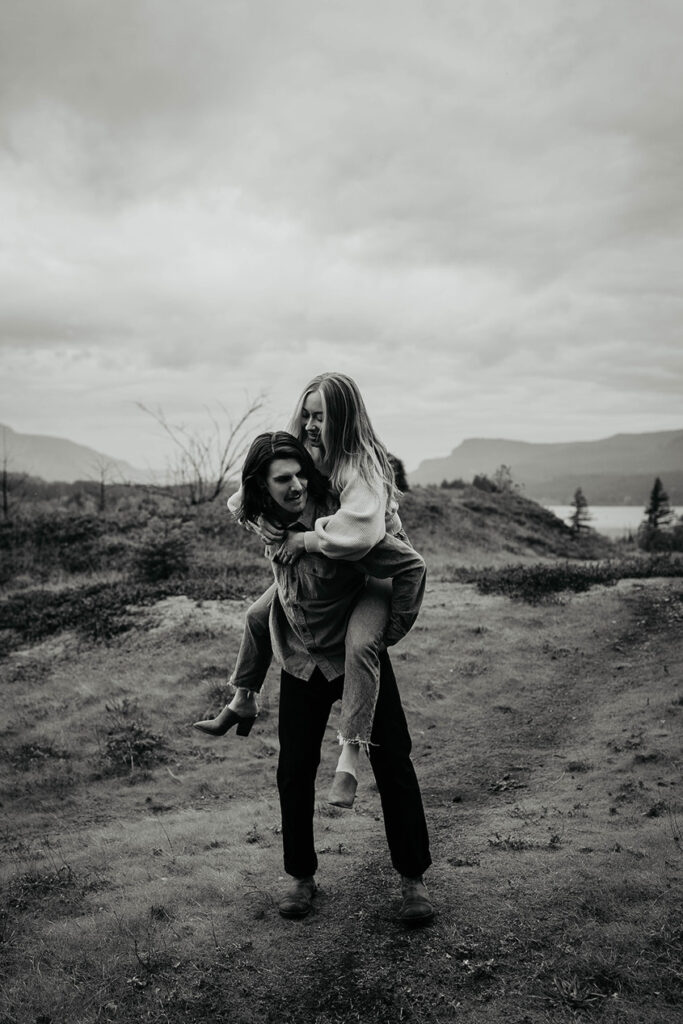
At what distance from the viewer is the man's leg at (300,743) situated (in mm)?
3902

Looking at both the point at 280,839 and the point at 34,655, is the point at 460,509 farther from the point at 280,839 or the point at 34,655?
the point at 280,839

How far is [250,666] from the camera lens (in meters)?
4.24

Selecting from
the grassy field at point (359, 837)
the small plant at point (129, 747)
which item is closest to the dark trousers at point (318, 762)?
the grassy field at point (359, 837)

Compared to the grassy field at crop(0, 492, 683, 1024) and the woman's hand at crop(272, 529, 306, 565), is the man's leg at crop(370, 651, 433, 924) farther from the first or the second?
the woman's hand at crop(272, 529, 306, 565)

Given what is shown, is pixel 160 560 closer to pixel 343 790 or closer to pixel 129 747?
pixel 129 747

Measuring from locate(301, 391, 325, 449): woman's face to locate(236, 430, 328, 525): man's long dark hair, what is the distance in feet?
0.34

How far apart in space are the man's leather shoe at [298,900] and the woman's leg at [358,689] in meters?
0.92

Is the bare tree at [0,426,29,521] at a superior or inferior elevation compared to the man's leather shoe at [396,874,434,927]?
superior

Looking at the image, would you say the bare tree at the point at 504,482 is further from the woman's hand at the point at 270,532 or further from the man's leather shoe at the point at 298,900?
the woman's hand at the point at 270,532

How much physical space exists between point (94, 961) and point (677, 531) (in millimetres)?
37410

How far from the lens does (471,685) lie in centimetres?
898

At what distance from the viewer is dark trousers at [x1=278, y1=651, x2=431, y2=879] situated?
3812 millimetres

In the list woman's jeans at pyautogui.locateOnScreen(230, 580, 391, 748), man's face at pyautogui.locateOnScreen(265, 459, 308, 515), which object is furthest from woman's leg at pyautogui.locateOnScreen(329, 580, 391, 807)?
man's face at pyautogui.locateOnScreen(265, 459, 308, 515)

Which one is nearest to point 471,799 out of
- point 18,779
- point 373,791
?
point 373,791
